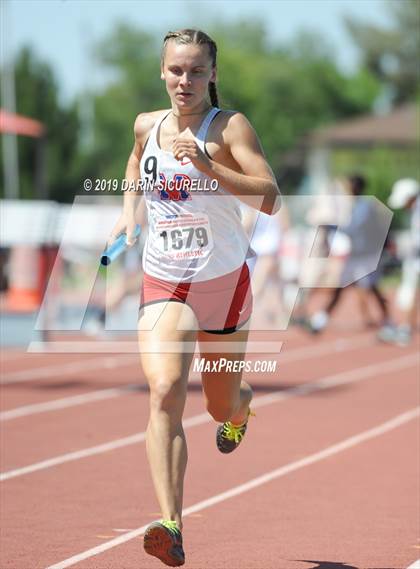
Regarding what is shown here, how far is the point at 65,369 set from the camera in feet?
50.4

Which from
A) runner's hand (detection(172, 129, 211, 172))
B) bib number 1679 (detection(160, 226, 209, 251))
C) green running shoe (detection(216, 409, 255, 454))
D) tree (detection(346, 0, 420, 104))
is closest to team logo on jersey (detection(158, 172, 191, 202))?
bib number 1679 (detection(160, 226, 209, 251))

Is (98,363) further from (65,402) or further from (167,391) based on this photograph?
(167,391)

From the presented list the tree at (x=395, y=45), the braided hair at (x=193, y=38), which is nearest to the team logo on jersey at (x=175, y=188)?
the braided hair at (x=193, y=38)

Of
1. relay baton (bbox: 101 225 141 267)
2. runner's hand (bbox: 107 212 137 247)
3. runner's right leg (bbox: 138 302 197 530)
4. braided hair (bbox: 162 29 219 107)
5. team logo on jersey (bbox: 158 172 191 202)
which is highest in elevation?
braided hair (bbox: 162 29 219 107)

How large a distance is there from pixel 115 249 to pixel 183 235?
15.9 inches

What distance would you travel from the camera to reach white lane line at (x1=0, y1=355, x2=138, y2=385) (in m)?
14.4

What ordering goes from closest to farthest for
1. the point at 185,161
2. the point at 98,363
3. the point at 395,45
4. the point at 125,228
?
the point at 185,161 → the point at 125,228 → the point at 98,363 → the point at 395,45

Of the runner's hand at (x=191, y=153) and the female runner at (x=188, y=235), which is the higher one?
the runner's hand at (x=191, y=153)

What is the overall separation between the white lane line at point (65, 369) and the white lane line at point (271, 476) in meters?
4.37

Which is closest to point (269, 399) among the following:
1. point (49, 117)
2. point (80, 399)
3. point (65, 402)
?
point (80, 399)

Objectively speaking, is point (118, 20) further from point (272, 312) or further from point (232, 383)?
point (232, 383)

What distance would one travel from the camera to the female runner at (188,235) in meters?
5.75

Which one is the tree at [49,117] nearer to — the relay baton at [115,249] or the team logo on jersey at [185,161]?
the relay baton at [115,249]

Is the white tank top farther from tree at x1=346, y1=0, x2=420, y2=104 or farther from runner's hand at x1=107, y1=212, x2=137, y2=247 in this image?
tree at x1=346, y1=0, x2=420, y2=104
